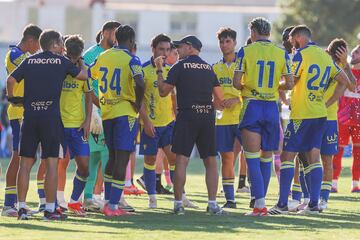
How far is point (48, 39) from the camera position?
513 inches

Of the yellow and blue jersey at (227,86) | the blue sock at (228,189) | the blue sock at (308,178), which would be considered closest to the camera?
the blue sock at (308,178)

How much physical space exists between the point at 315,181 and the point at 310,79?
1.21 meters

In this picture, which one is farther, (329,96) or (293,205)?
(329,96)

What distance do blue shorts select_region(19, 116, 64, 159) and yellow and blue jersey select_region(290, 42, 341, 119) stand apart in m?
2.94

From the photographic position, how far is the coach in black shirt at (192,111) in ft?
45.4

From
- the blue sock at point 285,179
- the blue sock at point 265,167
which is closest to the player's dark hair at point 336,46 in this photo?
the blue sock at point 285,179

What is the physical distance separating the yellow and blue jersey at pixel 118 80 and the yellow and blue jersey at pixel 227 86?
2.16 metres

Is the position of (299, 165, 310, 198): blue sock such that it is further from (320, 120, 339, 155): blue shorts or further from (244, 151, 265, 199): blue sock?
(244, 151, 265, 199): blue sock

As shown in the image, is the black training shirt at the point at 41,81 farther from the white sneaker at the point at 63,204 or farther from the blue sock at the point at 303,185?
the blue sock at the point at 303,185

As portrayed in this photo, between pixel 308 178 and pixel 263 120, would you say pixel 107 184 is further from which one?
pixel 308 178

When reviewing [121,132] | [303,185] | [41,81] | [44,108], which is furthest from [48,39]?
[303,185]

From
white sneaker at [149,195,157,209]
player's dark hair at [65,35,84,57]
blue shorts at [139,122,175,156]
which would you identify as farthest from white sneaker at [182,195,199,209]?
player's dark hair at [65,35,84,57]

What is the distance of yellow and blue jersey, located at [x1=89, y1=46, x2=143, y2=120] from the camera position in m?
13.7

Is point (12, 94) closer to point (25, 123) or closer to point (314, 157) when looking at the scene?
point (25, 123)
